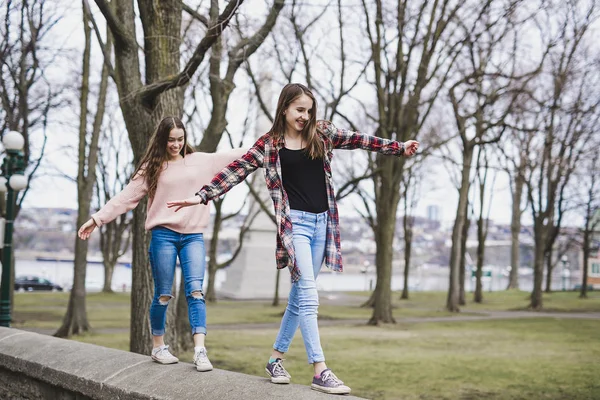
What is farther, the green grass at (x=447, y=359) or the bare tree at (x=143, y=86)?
the green grass at (x=447, y=359)

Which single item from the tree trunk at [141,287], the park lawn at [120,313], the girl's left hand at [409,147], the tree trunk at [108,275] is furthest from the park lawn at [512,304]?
the girl's left hand at [409,147]

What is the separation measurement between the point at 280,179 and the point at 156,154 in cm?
113

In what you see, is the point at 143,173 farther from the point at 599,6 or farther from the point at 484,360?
the point at 599,6

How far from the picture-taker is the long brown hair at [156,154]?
16.4 ft

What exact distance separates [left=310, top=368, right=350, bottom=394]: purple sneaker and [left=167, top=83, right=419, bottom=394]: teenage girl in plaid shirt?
0.30 feet

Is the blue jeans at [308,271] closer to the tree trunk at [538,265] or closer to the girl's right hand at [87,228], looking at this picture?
the girl's right hand at [87,228]

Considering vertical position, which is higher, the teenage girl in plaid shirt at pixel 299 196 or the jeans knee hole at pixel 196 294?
the teenage girl in plaid shirt at pixel 299 196

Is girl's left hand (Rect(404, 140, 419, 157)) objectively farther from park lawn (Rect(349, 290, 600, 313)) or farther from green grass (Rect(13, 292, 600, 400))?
park lawn (Rect(349, 290, 600, 313))

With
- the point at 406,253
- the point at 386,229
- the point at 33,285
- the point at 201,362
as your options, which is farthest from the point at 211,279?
the point at 33,285

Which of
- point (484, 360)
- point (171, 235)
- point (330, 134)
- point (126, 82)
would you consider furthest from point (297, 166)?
point (484, 360)

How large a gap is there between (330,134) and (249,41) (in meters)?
5.56

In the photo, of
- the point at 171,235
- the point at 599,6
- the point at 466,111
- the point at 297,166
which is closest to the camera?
the point at 297,166

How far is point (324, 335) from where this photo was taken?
16109 millimetres

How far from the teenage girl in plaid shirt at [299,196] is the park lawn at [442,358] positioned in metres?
4.77
